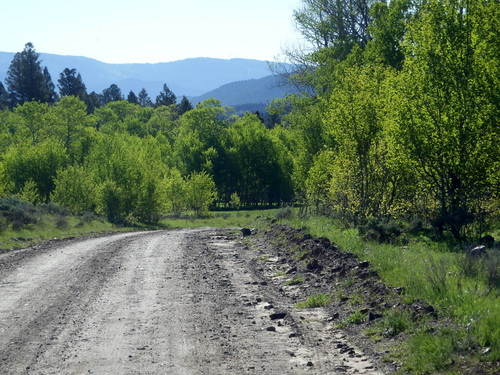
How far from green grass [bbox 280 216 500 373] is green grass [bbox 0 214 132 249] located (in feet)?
62.2

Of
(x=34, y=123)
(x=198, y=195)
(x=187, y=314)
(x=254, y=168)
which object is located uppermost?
(x=34, y=123)

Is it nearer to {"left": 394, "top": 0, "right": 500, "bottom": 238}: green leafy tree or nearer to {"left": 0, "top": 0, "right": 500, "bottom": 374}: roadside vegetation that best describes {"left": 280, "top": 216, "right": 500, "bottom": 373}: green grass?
{"left": 0, "top": 0, "right": 500, "bottom": 374}: roadside vegetation

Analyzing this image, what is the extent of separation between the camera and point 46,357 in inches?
392

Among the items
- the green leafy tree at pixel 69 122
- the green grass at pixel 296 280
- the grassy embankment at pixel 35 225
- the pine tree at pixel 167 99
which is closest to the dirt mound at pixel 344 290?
the green grass at pixel 296 280

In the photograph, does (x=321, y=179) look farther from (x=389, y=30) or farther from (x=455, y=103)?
(x=455, y=103)

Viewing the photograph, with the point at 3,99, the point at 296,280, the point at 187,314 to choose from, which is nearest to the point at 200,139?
the point at 3,99

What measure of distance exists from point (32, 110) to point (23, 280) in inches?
3110

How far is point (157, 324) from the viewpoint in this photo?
40.4 ft

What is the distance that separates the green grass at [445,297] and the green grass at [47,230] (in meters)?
19.0

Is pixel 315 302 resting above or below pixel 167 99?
below

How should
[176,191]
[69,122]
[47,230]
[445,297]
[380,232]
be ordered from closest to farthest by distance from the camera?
[445,297], [380,232], [47,230], [176,191], [69,122]

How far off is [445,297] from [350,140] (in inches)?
683

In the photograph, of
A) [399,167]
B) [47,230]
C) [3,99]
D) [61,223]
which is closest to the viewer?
[399,167]

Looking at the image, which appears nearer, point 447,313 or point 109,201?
point 447,313
